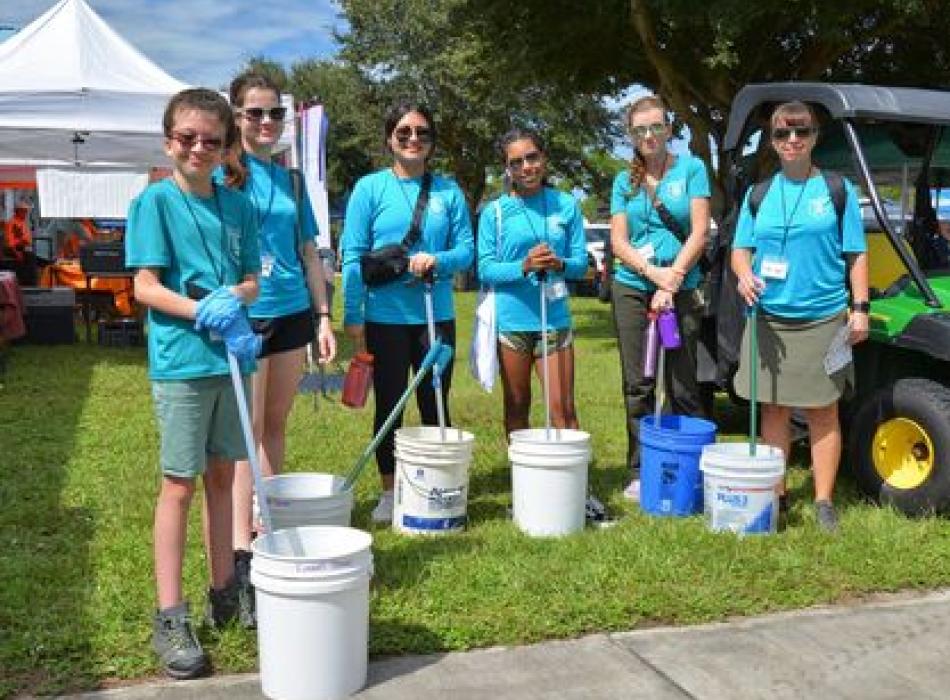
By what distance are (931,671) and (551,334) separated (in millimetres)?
2250

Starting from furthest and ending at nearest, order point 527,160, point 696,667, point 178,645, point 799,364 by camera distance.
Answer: point 527,160, point 799,364, point 696,667, point 178,645

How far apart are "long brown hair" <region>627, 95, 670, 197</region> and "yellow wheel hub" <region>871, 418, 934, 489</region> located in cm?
168

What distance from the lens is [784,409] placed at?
5.01 meters

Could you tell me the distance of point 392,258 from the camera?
4645 mm

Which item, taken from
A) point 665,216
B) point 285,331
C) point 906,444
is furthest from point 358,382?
point 906,444

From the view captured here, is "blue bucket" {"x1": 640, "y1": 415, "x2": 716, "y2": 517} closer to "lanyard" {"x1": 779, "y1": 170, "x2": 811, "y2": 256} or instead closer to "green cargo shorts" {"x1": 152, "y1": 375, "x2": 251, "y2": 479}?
"lanyard" {"x1": 779, "y1": 170, "x2": 811, "y2": 256}

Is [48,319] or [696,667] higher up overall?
[48,319]

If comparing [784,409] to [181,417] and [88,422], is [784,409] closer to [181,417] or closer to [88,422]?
[181,417]

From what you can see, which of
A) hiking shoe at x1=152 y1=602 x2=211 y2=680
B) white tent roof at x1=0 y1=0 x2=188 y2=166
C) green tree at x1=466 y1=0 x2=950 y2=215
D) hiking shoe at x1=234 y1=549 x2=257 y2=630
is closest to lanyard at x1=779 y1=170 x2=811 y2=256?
hiking shoe at x1=234 y1=549 x2=257 y2=630

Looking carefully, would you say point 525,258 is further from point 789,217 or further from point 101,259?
point 101,259

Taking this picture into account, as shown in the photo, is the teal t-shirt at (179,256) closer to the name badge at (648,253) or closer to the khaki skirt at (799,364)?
the name badge at (648,253)

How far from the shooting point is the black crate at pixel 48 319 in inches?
465

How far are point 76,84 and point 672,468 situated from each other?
7857 millimetres

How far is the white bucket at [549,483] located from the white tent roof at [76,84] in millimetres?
7309
